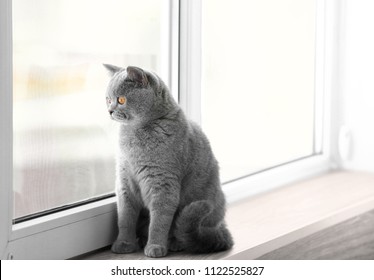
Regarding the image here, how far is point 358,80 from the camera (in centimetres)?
203

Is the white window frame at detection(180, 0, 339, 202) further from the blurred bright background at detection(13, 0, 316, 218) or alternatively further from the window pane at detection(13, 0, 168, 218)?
the window pane at detection(13, 0, 168, 218)

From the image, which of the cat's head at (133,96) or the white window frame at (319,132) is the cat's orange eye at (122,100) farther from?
the white window frame at (319,132)

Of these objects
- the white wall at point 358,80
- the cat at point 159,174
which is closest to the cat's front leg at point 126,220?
the cat at point 159,174

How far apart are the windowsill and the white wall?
79mm

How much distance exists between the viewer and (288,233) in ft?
5.02

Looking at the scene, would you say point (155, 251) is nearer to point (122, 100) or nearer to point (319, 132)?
point (122, 100)

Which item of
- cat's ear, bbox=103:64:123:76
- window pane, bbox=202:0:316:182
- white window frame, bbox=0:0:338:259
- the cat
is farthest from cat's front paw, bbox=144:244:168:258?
window pane, bbox=202:0:316:182

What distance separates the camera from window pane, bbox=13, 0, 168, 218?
1.25 meters

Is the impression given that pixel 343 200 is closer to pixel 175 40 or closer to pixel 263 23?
pixel 263 23

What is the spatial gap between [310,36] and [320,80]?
149mm

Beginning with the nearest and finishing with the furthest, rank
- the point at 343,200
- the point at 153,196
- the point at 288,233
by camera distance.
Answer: the point at 153,196, the point at 288,233, the point at 343,200

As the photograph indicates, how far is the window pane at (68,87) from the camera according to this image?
1255 millimetres

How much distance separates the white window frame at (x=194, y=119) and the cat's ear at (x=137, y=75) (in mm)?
227
